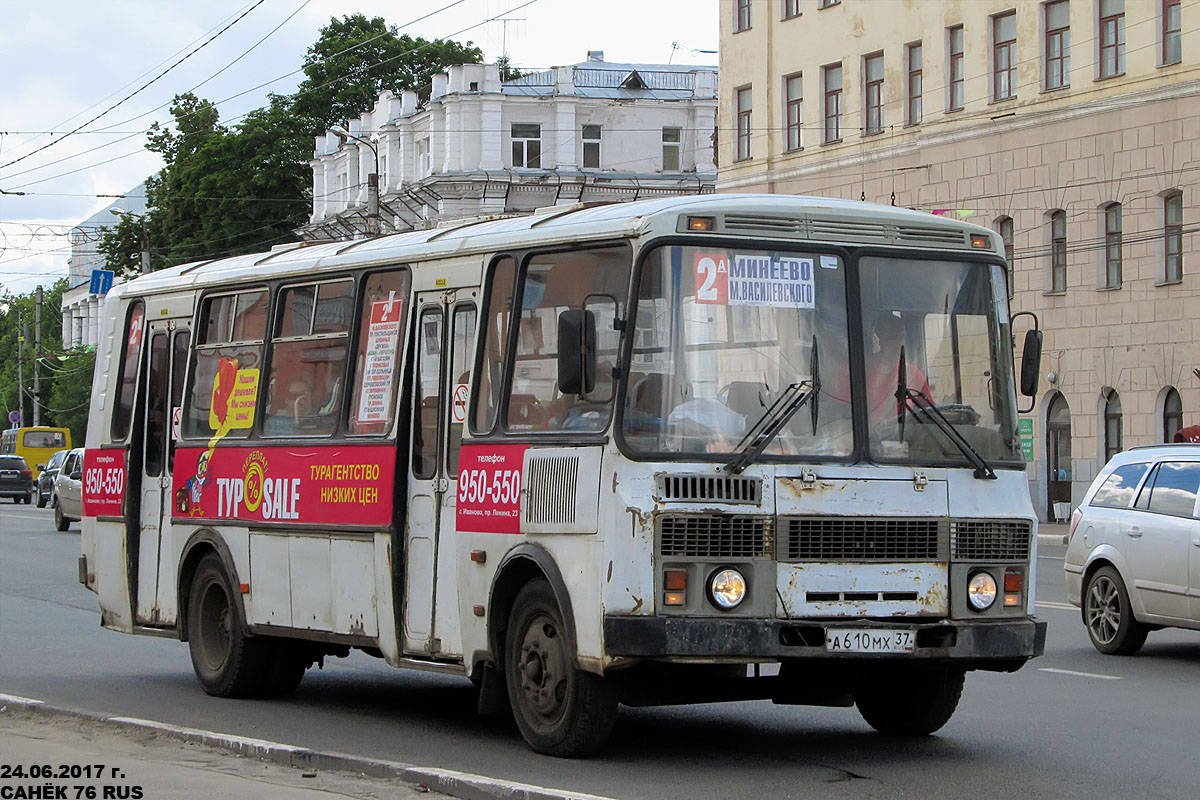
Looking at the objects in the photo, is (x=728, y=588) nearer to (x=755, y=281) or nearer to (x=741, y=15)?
(x=755, y=281)

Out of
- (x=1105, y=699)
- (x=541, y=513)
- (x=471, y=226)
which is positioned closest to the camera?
(x=541, y=513)

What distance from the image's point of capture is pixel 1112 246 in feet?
136

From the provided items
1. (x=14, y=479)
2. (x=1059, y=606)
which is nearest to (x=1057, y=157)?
(x=1059, y=606)

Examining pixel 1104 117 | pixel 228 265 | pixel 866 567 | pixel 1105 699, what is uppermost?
pixel 1104 117

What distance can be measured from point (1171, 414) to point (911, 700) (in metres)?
30.4

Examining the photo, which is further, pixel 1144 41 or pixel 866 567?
pixel 1144 41

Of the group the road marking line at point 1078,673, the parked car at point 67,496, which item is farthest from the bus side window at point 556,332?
the parked car at point 67,496

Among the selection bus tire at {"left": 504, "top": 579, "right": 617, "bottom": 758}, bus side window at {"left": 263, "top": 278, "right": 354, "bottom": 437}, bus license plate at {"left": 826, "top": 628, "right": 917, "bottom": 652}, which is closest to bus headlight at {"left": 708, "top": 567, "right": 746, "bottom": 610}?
bus license plate at {"left": 826, "top": 628, "right": 917, "bottom": 652}

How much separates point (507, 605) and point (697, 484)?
158 centimetres

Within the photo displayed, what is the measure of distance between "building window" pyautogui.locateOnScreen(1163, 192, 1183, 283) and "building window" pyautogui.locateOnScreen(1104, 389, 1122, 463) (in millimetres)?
2895

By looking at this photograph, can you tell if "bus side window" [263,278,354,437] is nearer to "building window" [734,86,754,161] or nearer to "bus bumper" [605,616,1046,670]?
"bus bumper" [605,616,1046,670]

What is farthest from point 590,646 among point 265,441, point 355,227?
point 355,227

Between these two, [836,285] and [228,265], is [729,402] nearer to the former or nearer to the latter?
[836,285]

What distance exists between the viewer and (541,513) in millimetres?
10414
